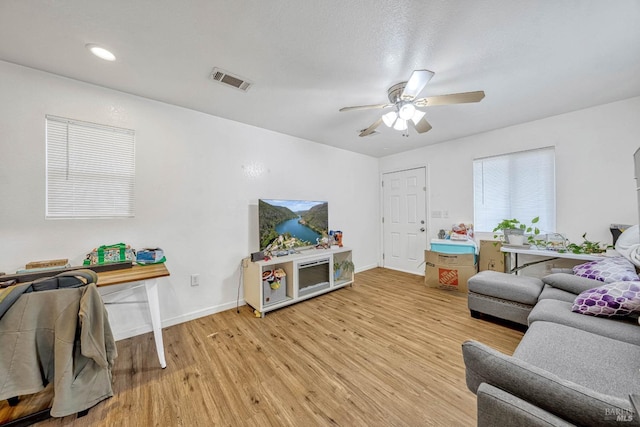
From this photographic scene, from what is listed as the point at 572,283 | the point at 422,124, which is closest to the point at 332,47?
the point at 422,124

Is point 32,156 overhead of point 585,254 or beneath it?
overhead

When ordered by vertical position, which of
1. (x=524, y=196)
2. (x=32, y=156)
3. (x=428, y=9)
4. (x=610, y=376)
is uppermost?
(x=428, y=9)

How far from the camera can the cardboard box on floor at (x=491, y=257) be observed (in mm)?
3275

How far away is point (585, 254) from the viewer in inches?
98.1

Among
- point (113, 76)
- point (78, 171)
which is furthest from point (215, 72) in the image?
point (78, 171)

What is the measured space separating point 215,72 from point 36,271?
209 cm

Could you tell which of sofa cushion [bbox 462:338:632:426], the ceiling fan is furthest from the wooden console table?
the ceiling fan

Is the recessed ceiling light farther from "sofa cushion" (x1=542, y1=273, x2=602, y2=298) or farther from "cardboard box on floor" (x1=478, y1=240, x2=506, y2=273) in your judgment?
"cardboard box on floor" (x1=478, y1=240, x2=506, y2=273)

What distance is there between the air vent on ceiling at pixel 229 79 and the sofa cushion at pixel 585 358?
286 centimetres

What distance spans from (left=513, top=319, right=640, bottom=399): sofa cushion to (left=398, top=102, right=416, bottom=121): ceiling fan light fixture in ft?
6.07

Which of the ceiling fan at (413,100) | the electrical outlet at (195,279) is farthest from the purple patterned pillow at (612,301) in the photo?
the electrical outlet at (195,279)

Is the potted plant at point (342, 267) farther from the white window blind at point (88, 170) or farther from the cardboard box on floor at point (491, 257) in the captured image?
the white window blind at point (88, 170)

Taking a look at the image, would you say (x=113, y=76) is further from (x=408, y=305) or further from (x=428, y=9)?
(x=408, y=305)

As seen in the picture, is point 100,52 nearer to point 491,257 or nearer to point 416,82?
point 416,82
